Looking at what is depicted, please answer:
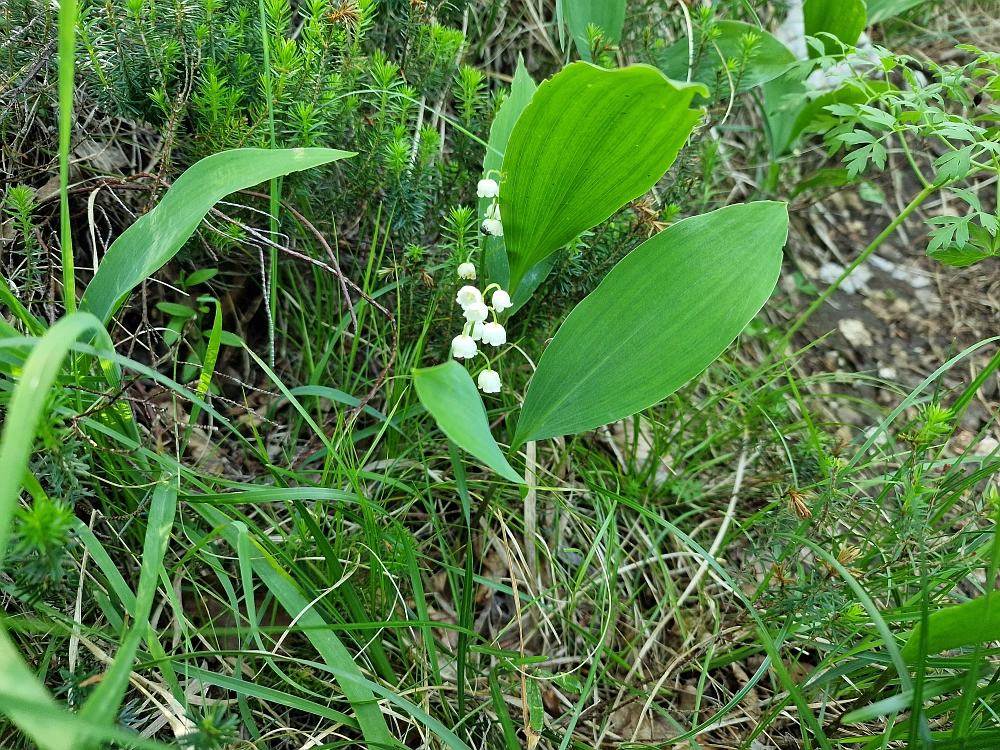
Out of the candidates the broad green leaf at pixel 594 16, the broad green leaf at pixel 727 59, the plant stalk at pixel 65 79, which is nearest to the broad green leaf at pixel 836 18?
the broad green leaf at pixel 727 59

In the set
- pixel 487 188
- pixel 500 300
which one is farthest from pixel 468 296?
pixel 487 188

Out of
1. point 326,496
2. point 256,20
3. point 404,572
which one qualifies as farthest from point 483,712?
point 256,20

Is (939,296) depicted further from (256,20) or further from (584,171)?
(256,20)

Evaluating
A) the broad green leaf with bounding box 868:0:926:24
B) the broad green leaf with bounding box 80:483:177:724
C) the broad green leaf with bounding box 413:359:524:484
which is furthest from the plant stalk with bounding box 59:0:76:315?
the broad green leaf with bounding box 868:0:926:24

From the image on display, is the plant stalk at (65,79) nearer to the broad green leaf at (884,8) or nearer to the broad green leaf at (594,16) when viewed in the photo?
the broad green leaf at (594,16)

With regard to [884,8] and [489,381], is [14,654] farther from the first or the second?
[884,8]

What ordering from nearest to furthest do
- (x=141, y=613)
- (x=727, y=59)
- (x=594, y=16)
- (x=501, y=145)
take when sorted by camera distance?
(x=141, y=613), (x=501, y=145), (x=594, y=16), (x=727, y=59)

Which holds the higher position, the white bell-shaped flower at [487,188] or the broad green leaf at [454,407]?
the white bell-shaped flower at [487,188]
